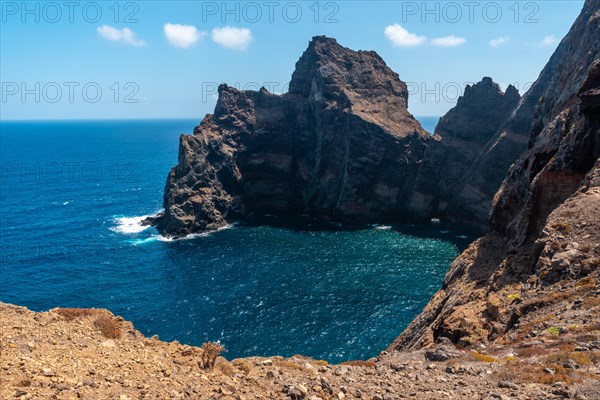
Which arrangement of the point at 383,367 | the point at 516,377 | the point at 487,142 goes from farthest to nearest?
the point at 487,142 → the point at 383,367 → the point at 516,377

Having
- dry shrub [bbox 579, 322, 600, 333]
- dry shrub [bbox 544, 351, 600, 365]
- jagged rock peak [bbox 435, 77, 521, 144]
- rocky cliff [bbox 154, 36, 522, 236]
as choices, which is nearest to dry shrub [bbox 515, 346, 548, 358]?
dry shrub [bbox 544, 351, 600, 365]

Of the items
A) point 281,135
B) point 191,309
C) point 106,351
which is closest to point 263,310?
point 191,309

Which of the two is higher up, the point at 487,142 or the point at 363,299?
the point at 487,142

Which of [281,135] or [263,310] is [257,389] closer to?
[263,310]

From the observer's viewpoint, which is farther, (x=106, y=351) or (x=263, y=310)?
(x=263, y=310)

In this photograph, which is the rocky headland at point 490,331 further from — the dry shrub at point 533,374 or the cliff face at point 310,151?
the cliff face at point 310,151

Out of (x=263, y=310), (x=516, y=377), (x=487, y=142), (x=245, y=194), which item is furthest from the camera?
(x=245, y=194)

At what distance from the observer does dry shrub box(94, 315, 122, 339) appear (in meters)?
22.3

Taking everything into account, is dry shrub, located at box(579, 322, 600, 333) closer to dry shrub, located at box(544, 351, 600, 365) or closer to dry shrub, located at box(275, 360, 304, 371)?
dry shrub, located at box(544, 351, 600, 365)

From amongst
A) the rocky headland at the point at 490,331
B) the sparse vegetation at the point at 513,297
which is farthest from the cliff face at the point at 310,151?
the sparse vegetation at the point at 513,297

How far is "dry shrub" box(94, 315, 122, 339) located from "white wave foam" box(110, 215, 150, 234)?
304 ft

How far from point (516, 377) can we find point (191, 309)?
196 ft

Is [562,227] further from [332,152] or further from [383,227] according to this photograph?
[332,152]

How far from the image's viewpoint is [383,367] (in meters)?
21.7
